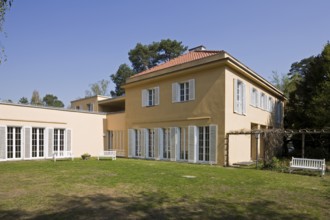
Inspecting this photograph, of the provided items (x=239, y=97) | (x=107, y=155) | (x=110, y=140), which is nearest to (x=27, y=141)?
(x=107, y=155)

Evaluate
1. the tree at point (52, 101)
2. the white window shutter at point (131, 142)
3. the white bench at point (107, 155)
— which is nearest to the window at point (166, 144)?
the white window shutter at point (131, 142)

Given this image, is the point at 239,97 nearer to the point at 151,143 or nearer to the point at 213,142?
the point at 213,142

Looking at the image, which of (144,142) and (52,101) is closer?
(144,142)

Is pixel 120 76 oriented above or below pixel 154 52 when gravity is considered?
below

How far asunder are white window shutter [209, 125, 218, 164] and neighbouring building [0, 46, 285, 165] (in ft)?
0.18

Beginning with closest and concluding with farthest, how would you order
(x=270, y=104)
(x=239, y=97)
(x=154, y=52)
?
(x=239, y=97) < (x=270, y=104) < (x=154, y=52)

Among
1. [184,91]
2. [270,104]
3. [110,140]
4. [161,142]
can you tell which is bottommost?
[110,140]

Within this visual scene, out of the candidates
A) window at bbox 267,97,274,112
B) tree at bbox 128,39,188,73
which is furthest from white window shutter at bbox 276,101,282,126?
tree at bbox 128,39,188,73

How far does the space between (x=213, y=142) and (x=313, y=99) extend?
366 inches

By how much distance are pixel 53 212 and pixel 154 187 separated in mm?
3449

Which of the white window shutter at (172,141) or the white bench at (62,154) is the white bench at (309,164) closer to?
the white window shutter at (172,141)

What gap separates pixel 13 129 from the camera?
1831 cm

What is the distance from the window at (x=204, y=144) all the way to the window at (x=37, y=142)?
10.9 metres

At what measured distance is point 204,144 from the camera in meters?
16.6
